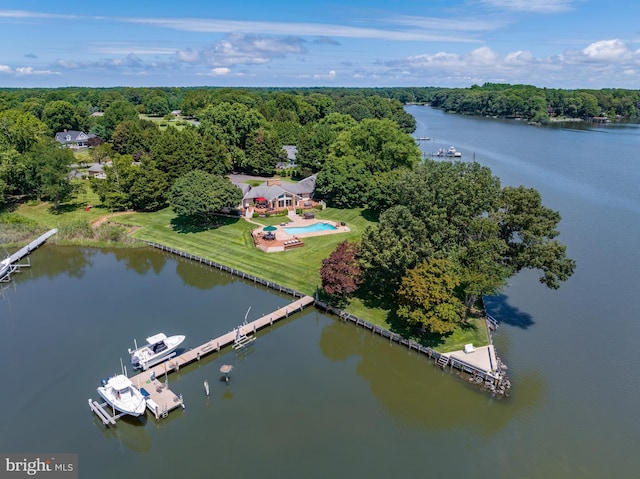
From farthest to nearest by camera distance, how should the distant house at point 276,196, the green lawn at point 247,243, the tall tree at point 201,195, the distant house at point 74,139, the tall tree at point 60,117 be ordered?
the tall tree at point 60,117, the distant house at point 74,139, the distant house at point 276,196, the tall tree at point 201,195, the green lawn at point 247,243

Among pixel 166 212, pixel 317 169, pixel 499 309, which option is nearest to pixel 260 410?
pixel 499 309

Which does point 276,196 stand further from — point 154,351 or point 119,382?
point 119,382

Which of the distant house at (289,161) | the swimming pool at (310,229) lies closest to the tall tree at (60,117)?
the distant house at (289,161)

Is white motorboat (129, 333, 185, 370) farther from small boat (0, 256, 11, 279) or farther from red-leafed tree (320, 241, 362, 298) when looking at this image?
small boat (0, 256, 11, 279)

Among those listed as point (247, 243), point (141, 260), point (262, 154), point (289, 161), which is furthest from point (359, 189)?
point (141, 260)

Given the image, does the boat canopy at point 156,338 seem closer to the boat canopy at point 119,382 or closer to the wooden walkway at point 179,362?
the wooden walkway at point 179,362

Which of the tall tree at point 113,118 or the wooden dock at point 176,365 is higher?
the tall tree at point 113,118
